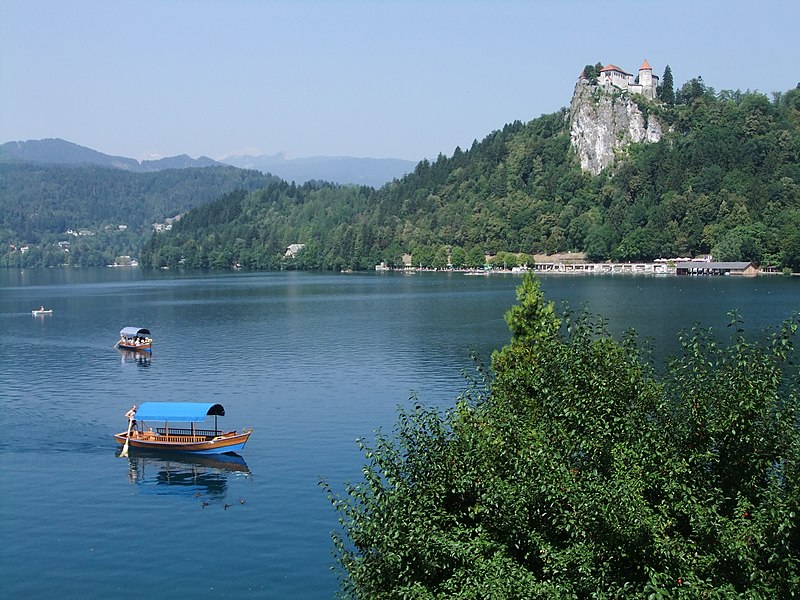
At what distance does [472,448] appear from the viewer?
733 inches

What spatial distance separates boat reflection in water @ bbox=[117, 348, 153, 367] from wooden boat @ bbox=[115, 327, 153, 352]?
50cm

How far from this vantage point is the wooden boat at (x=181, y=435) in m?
41.8

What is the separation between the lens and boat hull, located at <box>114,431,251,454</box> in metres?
41.6

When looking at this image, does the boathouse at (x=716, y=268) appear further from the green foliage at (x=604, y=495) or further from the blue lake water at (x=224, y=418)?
the green foliage at (x=604, y=495)

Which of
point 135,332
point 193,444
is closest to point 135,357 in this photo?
point 135,332

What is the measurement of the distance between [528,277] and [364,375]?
94.8ft

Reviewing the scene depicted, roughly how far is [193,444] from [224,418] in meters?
7.72

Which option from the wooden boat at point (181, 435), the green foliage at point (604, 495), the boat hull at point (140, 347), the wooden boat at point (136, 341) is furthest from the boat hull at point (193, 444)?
the wooden boat at point (136, 341)

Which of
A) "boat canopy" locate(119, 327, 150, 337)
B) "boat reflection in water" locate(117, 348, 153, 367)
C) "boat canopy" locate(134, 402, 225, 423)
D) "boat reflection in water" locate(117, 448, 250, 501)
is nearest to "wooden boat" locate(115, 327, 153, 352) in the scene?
"boat canopy" locate(119, 327, 150, 337)

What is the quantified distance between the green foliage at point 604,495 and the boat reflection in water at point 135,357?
180 feet

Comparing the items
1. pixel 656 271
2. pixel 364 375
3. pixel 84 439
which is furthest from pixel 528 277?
pixel 656 271

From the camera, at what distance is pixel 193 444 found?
1656 inches

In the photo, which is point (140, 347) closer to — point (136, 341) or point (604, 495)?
point (136, 341)

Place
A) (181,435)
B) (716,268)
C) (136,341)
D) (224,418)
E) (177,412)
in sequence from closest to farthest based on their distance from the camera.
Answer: (177,412), (181,435), (224,418), (136,341), (716,268)
